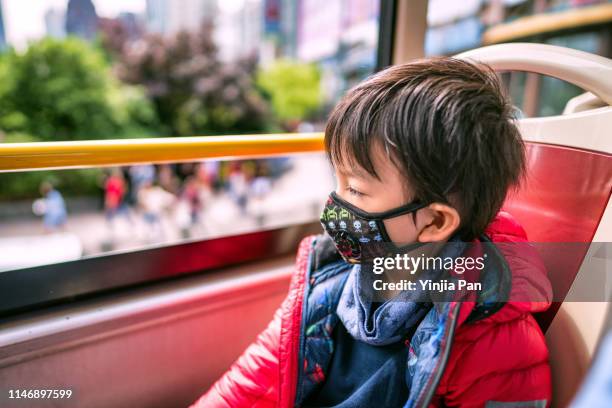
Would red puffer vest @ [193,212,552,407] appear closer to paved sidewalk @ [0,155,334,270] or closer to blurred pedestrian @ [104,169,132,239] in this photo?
paved sidewalk @ [0,155,334,270]

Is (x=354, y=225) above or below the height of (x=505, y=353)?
above

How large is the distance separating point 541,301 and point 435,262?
0.20 m

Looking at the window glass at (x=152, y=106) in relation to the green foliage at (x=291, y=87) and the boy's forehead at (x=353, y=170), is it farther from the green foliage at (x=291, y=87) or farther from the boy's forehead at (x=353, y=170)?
the boy's forehead at (x=353, y=170)

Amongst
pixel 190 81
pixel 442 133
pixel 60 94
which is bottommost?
pixel 60 94

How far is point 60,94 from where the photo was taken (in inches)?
389

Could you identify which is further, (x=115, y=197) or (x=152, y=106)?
(x=152, y=106)

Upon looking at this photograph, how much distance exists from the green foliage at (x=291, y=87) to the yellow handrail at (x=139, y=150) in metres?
12.3

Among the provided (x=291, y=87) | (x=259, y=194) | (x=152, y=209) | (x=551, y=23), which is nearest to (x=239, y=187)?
(x=259, y=194)

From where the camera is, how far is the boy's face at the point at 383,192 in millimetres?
761

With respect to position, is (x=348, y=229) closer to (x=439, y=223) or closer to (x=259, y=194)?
(x=439, y=223)

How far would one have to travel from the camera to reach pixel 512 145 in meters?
0.75

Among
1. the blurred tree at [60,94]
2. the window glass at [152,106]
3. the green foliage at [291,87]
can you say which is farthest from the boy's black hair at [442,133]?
the green foliage at [291,87]

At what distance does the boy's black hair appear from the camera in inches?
28.0

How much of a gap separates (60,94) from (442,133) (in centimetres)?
1133
